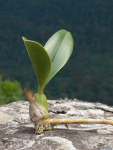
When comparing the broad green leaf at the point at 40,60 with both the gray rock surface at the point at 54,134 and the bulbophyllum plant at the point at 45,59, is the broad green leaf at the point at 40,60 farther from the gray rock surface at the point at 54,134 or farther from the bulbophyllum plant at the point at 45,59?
the gray rock surface at the point at 54,134

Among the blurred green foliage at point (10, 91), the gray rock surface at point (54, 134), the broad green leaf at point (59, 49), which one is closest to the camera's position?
the gray rock surface at point (54, 134)

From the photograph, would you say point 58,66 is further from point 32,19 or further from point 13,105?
point 32,19

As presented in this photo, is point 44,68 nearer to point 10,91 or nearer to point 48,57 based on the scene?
point 48,57

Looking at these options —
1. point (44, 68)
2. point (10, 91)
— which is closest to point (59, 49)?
point (44, 68)

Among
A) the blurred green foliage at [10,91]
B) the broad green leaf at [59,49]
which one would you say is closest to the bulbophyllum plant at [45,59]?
the broad green leaf at [59,49]

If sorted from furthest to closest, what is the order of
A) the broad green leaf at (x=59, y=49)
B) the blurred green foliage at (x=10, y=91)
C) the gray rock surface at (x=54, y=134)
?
the blurred green foliage at (x=10, y=91) → the broad green leaf at (x=59, y=49) → the gray rock surface at (x=54, y=134)

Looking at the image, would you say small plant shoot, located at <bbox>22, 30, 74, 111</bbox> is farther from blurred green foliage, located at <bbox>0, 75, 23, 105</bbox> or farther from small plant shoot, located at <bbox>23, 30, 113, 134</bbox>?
blurred green foliage, located at <bbox>0, 75, 23, 105</bbox>

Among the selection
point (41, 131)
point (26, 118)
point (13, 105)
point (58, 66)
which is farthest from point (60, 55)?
point (13, 105)
